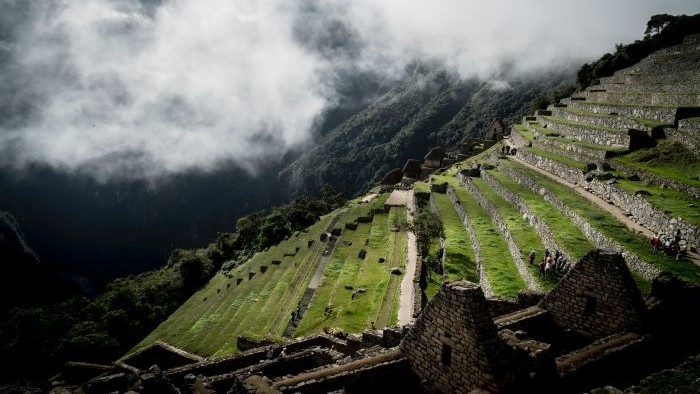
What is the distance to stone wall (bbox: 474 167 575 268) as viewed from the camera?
2270 cm

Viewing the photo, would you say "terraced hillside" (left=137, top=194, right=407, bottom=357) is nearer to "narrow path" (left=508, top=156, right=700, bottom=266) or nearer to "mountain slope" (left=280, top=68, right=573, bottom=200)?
"narrow path" (left=508, top=156, right=700, bottom=266)

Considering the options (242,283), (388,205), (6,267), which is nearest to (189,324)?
(242,283)

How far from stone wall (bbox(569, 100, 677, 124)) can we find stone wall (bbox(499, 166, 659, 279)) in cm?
996

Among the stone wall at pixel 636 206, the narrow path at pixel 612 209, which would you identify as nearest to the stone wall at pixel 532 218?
the narrow path at pixel 612 209

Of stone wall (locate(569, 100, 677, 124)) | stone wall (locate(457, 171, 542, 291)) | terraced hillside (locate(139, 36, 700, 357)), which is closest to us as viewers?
stone wall (locate(457, 171, 542, 291))

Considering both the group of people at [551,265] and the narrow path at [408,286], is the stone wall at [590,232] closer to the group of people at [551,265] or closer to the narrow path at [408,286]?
the group of people at [551,265]

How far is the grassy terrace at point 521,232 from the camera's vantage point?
1998cm

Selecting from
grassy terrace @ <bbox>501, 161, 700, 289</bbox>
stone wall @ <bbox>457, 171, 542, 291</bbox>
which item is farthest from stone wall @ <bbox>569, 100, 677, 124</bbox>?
stone wall @ <bbox>457, 171, 542, 291</bbox>

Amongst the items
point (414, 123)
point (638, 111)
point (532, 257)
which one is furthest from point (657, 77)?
point (414, 123)

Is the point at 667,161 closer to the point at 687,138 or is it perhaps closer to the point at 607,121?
the point at 687,138

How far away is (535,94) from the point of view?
3981 inches

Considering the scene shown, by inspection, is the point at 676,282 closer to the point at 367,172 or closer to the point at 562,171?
the point at 562,171

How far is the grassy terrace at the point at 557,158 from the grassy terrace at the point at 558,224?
348cm

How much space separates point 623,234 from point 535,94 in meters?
87.4
